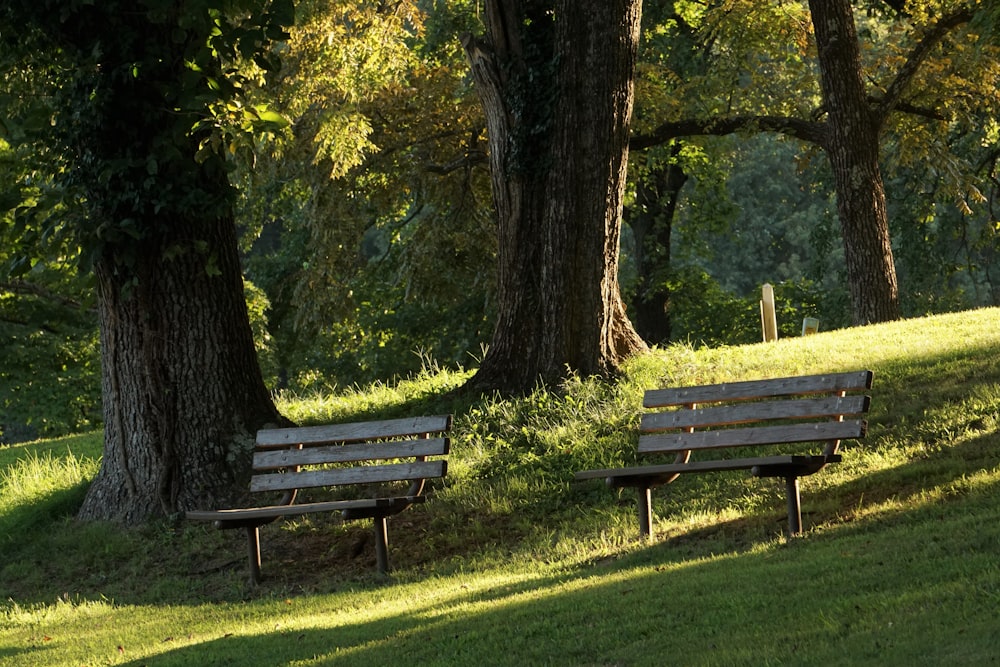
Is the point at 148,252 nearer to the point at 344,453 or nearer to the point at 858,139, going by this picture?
the point at 344,453

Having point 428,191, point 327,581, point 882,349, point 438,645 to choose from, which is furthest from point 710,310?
point 438,645

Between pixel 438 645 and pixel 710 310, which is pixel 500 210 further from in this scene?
pixel 710 310

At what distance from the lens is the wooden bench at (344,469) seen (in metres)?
9.23

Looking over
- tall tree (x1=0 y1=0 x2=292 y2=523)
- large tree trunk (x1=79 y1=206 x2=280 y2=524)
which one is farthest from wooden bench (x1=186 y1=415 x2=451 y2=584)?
tall tree (x1=0 y1=0 x2=292 y2=523)

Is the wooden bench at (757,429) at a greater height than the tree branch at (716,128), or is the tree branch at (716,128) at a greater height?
the tree branch at (716,128)

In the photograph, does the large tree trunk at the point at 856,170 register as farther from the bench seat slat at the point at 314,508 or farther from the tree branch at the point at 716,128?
the bench seat slat at the point at 314,508

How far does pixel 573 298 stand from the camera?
498 inches

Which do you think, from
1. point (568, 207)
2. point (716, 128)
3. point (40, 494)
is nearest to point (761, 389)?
point (568, 207)

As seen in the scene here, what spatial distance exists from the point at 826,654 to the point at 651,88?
1621cm

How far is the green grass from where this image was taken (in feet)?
19.5

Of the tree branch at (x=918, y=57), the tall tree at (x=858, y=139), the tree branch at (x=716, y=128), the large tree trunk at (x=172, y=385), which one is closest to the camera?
the large tree trunk at (x=172, y=385)

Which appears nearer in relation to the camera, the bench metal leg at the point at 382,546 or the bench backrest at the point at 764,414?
the bench backrest at the point at 764,414

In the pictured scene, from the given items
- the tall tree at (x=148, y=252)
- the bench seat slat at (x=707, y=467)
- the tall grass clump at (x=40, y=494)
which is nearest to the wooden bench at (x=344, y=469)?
the tall tree at (x=148, y=252)

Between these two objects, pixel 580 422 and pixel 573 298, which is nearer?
pixel 580 422
